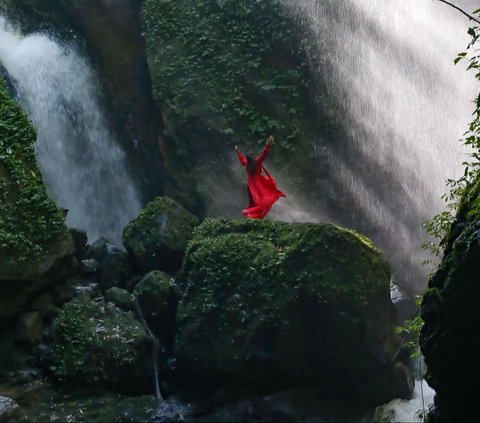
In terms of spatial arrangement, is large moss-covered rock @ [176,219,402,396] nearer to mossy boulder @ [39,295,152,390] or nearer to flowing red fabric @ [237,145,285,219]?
mossy boulder @ [39,295,152,390]

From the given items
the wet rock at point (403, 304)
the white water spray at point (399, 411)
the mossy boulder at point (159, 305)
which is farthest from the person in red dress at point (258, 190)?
the white water spray at point (399, 411)

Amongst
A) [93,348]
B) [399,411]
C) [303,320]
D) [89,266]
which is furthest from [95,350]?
[399,411]

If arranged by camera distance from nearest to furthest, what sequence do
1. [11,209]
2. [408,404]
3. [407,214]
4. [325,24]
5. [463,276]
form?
[463,276] < [408,404] < [11,209] < [407,214] < [325,24]

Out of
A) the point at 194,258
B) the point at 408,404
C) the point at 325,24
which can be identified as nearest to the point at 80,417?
the point at 194,258

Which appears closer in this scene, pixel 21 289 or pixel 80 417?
pixel 80 417

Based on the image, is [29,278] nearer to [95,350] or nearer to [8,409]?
[95,350]

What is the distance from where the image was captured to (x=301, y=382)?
9.25 metres

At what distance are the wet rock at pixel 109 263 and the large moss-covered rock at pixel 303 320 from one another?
1.91 metres

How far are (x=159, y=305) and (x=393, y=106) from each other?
7294 millimetres

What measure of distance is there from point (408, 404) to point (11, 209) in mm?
6725

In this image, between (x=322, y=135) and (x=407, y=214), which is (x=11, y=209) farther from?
(x=407, y=214)

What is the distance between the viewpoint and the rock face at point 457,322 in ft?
14.5

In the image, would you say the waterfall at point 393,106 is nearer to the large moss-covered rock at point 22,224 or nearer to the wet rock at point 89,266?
the wet rock at point 89,266

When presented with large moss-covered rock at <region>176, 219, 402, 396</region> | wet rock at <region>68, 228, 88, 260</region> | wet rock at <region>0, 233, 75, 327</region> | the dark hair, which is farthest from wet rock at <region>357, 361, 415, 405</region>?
wet rock at <region>68, 228, 88, 260</region>
